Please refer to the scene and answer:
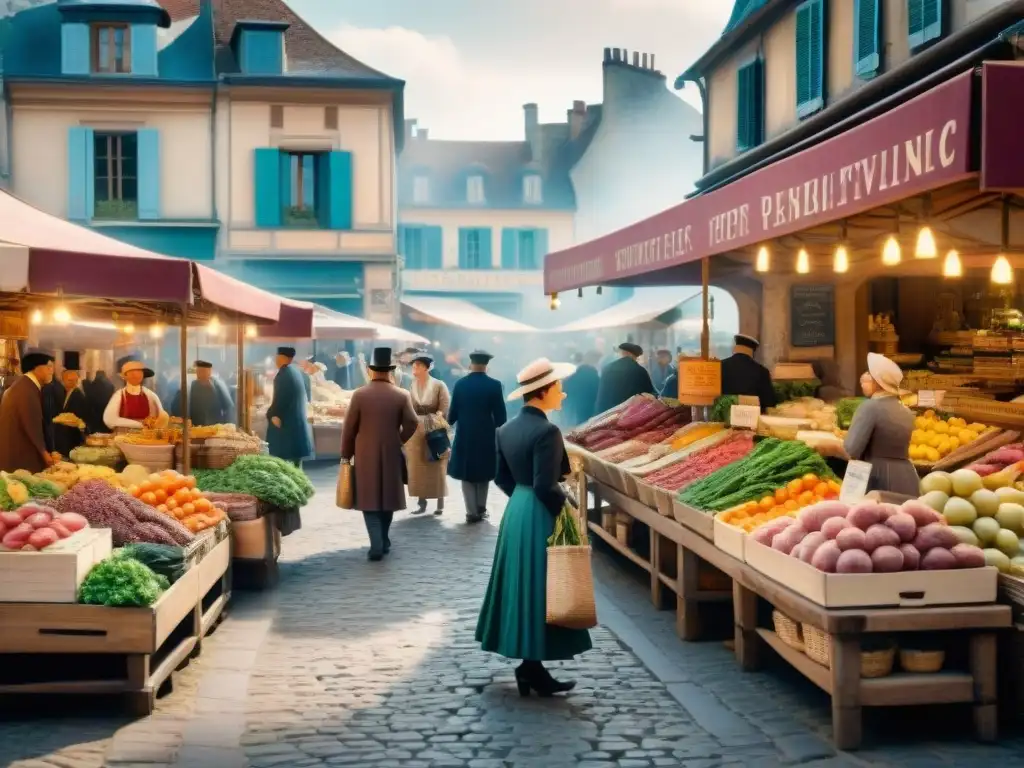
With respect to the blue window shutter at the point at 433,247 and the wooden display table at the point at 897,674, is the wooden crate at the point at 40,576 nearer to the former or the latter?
the wooden display table at the point at 897,674

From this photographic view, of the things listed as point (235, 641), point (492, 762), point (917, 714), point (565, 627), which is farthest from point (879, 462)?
point (235, 641)

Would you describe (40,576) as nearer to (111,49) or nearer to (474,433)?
(474,433)

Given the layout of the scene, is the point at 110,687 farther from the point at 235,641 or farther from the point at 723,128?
the point at 723,128

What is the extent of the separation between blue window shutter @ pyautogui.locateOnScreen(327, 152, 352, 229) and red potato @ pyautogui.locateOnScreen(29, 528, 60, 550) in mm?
23532

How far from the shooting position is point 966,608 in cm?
589

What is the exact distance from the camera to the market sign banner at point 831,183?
17.7ft

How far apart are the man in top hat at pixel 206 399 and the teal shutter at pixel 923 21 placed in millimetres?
9684

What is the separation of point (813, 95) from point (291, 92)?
16.3 meters

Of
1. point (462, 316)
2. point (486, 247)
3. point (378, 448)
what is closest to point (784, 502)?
point (378, 448)

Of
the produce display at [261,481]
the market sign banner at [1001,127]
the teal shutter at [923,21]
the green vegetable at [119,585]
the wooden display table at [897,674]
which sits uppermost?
the teal shutter at [923,21]

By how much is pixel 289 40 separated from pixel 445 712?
88.1 ft

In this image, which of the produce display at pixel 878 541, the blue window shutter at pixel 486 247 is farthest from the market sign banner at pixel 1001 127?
the blue window shutter at pixel 486 247

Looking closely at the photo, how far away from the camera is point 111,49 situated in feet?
95.6

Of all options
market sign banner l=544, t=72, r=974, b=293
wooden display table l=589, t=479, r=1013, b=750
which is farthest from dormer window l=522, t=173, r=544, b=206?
wooden display table l=589, t=479, r=1013, b=750
